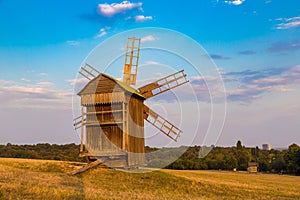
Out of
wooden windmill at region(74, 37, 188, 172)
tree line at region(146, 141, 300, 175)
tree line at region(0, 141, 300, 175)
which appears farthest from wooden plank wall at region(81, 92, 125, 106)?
tree line at region(146, 141, 300, 175)

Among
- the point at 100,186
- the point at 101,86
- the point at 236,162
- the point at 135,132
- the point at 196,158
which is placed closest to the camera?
the point at 100,186

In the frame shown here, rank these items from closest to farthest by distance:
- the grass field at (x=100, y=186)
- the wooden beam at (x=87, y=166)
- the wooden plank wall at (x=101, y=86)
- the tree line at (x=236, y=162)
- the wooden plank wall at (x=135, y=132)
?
the grass field at (x=100, y=186) → the wooden beam at (x=87, y=166) → the wooden plank wall at (x=101, y=86) → the wooden plank wall at (x=135, y=132) → the tree line at (x=236, y=162)

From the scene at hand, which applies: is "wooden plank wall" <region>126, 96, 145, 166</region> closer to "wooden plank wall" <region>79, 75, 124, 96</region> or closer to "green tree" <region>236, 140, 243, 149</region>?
"wooden plank wall" <region>79, 75, 124, 96</region>

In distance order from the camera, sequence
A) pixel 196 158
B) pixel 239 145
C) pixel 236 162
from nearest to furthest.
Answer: pixel 196 158 → pixel 236 162 → pixel 239 145

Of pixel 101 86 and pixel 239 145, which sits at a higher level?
pixel 101 86

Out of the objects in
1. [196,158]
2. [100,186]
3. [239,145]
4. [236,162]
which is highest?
[239,145]

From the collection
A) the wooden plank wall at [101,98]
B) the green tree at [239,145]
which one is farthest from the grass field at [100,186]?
the green tree at [239,145]

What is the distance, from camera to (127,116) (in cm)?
2830

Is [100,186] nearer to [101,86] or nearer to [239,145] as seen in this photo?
[101,86]

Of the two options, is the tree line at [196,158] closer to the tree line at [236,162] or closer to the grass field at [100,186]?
the tree line at [236,162]

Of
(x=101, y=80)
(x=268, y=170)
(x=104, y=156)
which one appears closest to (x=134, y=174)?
(x=104, y=156)

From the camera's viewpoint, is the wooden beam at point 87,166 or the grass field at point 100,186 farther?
the wooden beam at point 87,166

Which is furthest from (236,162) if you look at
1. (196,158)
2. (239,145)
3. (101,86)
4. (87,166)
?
(87,166)

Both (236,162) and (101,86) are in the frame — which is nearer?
(101,86)
